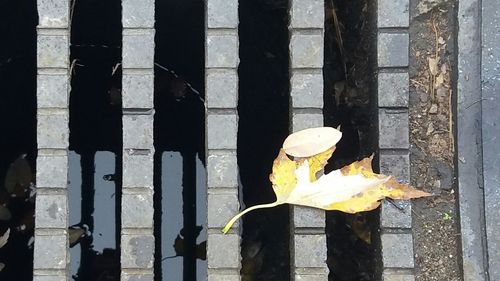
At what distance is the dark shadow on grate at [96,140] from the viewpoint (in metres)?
2.05

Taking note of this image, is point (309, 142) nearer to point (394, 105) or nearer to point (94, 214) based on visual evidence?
point (394, 105)

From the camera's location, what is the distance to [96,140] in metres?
2.09

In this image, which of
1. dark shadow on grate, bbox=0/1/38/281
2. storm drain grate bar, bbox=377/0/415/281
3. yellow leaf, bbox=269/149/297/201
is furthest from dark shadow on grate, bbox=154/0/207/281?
storm drain grate bar, bbox=377/0/415/281

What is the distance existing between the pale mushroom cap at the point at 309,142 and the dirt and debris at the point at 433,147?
18cm

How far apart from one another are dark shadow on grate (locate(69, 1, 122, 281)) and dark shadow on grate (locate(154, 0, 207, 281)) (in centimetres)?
11

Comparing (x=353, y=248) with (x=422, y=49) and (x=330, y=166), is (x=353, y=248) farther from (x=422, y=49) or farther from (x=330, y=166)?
(x=422, y=49)

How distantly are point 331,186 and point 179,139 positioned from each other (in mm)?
598

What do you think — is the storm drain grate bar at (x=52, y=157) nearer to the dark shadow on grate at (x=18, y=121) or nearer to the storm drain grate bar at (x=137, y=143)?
the storm drain grate bar at (x=137, y=143)

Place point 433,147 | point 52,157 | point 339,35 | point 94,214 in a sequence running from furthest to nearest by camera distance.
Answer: point 94,214
point 339,35
point 433,147
point 52,157

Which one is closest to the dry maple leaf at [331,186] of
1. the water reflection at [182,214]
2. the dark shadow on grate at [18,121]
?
the water reflection at [182,214]

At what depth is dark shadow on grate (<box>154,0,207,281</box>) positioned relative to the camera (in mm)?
2059

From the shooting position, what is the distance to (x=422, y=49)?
5.51 ft

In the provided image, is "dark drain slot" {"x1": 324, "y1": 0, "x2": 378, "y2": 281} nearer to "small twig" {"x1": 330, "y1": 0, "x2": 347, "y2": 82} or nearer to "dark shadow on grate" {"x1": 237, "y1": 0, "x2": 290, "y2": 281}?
"small twig" {"x1": 330, "y1": 0, "x2": 347, "y2": 82}

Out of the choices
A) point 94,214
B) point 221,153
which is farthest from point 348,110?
point 94,214
